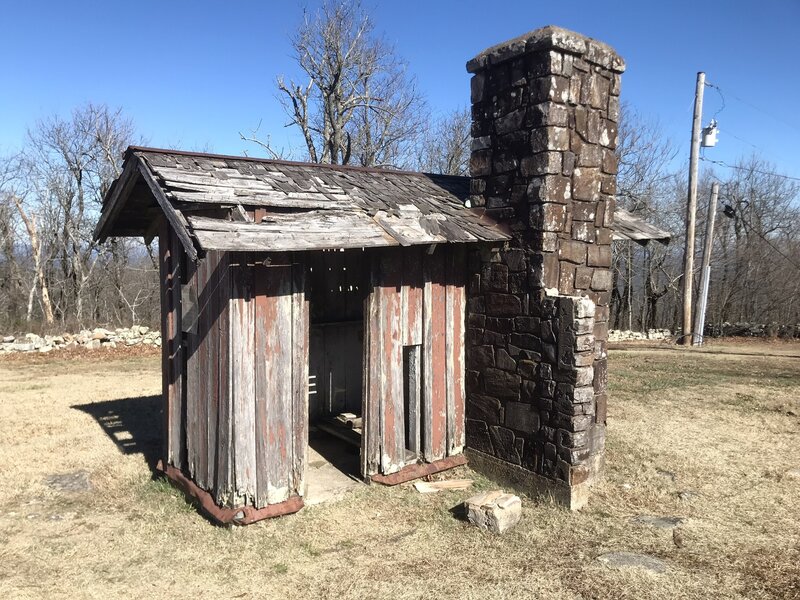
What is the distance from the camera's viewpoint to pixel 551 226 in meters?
6.01

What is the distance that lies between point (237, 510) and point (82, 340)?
42.0ft

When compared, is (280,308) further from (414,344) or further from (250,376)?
(414,344)

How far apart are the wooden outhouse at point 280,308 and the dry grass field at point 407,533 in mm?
484

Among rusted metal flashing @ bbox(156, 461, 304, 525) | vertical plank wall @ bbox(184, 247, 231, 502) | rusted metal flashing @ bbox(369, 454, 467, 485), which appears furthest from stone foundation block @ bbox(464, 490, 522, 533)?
vertical plank wall @ bbox(184, 247, 231, 502)

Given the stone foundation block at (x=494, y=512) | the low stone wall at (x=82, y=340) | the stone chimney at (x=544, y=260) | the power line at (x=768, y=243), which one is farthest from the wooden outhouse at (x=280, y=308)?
the power line at (x=768, y=243)

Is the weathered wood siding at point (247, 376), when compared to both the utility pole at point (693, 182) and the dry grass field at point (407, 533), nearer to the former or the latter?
the dry grass field at point (407, 533)

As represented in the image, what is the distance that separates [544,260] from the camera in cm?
602

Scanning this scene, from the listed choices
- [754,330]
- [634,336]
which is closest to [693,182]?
[634,336]

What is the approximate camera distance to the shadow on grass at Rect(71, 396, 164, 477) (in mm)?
7617

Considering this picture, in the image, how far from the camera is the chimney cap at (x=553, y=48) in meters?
5.84

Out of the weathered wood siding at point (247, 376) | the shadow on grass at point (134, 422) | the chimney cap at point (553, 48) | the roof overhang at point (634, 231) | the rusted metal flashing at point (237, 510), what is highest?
the chimney cap at point (553, 48)

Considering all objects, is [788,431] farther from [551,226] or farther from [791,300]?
[791,300]

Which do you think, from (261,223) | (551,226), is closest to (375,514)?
(261,223)

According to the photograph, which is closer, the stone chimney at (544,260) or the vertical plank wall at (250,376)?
the vertical plank wall at (250,376)
